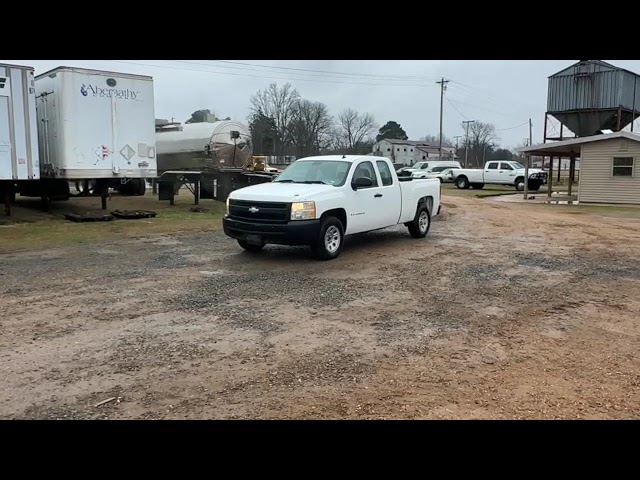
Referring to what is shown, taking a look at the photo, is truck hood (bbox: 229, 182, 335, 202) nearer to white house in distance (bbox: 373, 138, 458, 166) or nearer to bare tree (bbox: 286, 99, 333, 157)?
bare tree (bbox: 286, 99, 333, 157)

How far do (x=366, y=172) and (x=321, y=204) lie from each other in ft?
6.09

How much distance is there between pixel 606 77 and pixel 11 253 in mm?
28324

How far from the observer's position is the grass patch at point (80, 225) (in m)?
11.9

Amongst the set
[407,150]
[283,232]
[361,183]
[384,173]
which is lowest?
[283,232]

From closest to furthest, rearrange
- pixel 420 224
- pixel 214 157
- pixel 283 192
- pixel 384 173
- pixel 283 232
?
pixel 283 232 < pixel 283 192 < pixel 384 173 < pixel 420 224 < pixel 214 157

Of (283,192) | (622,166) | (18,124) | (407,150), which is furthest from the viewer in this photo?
(407,150)

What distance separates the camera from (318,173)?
34.0 feet

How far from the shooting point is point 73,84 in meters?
14.3

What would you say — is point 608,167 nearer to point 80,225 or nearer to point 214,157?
point 214,157

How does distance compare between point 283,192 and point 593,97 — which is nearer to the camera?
point 283,192

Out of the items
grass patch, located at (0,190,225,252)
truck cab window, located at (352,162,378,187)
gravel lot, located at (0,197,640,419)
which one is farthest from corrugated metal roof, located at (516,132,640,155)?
truck cab window, located at (352,162,378,187)

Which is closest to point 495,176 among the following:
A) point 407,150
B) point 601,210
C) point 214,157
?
point 601,210

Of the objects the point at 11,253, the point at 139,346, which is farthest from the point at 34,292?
the point at 11,253
